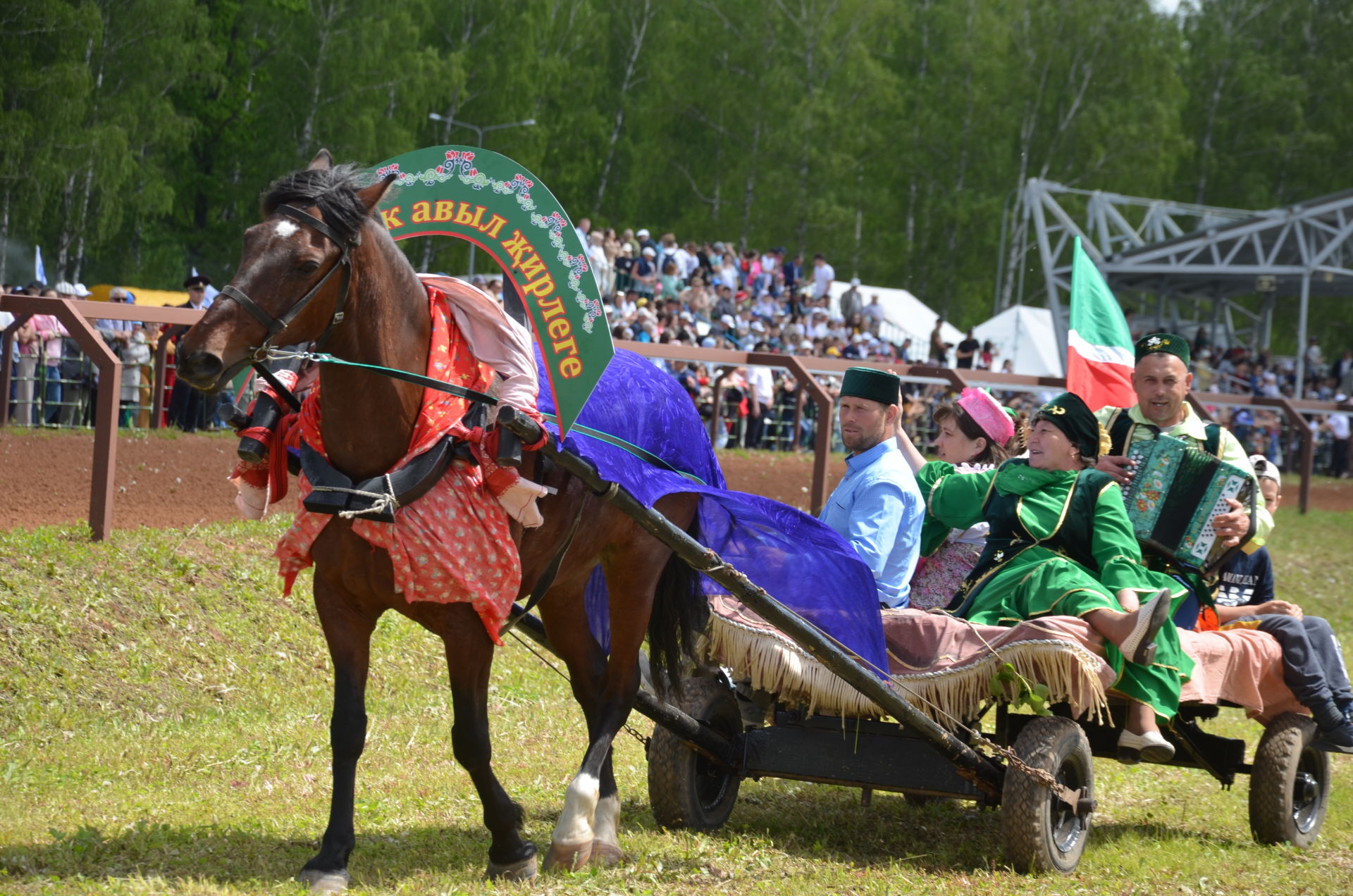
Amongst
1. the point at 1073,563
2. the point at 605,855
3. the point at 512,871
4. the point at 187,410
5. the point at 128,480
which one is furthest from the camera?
the point at 187,410

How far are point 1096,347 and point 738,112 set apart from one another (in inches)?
1255

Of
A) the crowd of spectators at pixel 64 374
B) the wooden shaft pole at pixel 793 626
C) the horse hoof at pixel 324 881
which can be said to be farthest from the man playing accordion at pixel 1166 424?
the crowd of spectators at pixel 64 374

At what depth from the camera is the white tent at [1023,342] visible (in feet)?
93.4

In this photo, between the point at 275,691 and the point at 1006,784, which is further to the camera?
the point at 275,691

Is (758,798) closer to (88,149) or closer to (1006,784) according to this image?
(1006,784)

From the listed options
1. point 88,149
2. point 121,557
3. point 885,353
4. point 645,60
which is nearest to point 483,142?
point 645,60

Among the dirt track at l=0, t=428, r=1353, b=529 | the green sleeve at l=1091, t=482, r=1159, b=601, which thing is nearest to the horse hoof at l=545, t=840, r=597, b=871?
the green sleeve at l=1091, t=482, r=1159, b=601

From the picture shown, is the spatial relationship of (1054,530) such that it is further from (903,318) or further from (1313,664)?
(903,318)

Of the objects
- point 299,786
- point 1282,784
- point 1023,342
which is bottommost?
point 299,786

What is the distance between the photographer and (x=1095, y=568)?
573cm

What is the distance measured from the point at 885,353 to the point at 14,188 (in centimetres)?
1621

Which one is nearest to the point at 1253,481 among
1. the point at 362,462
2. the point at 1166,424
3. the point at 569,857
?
the point at 1166,424

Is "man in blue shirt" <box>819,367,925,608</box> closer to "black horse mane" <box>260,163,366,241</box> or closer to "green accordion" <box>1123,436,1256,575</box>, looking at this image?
"green accordion" <box>1123,436,1256,575</box>

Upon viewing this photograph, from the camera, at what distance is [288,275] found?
13.1ft
